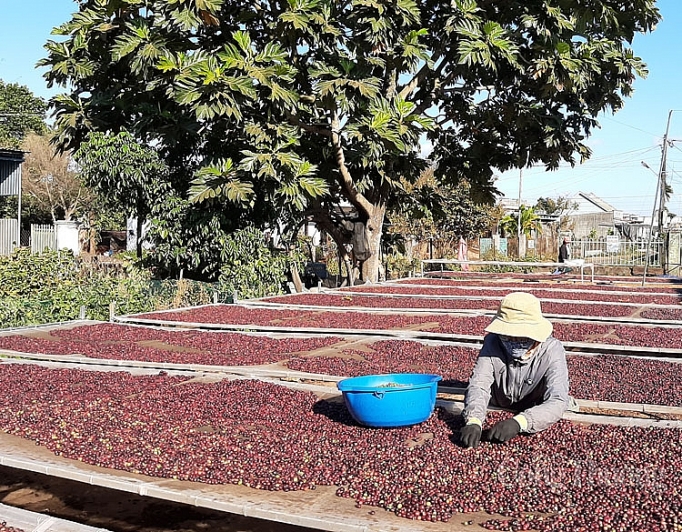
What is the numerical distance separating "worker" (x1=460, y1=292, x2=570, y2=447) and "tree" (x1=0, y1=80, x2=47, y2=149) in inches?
1389

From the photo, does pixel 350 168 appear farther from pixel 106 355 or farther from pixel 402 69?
pixel 106 355

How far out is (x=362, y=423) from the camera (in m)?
3.94

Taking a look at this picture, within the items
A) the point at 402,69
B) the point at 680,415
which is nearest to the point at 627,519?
the point at 680,415

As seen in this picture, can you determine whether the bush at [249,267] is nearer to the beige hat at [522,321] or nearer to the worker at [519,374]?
the worker at [519,374]

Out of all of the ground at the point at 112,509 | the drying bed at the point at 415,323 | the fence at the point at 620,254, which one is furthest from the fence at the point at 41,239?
the fence at the point at 620,254

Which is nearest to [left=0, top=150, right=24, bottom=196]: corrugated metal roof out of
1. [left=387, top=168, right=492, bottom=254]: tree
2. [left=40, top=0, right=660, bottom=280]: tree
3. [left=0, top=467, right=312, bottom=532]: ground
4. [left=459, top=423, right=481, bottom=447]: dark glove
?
[left=40, top=0, right=660, bottom=280]: tree

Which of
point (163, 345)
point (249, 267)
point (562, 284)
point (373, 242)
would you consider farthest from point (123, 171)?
point (562, 284)

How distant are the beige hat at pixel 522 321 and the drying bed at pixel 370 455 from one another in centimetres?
53

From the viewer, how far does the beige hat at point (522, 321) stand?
142 inches

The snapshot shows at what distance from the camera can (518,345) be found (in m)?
3.71

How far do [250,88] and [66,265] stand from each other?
13.3 feet

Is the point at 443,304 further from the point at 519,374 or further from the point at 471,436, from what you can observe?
the point at 471,436

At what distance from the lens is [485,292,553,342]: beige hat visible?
361 cm

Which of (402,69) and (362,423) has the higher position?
(402,69)
